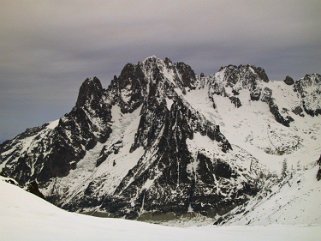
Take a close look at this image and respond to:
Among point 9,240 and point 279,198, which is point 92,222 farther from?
point 279,198

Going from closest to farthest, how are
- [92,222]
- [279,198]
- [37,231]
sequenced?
[37,231], [92,222], [279,198]

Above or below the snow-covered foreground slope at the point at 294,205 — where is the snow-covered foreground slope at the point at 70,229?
above

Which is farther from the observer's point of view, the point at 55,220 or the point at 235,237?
the point at 235,237

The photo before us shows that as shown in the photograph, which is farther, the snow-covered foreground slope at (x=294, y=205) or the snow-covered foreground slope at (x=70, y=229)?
the snow-covered foreground slope at (x=294, y=205)

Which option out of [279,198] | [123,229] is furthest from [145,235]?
[279,198]

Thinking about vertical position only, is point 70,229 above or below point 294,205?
above

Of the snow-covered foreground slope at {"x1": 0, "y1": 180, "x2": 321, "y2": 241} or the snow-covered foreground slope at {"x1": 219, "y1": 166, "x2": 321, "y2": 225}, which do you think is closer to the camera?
the snow-covered foreground slope at {"x1": 0, "y1": 180, "x2": 321, "y2": 241}

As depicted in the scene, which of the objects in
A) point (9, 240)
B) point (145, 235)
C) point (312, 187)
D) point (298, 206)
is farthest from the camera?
point (312, 187)

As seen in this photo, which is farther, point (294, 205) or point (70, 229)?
point (294, 205)
